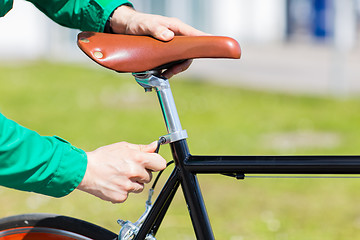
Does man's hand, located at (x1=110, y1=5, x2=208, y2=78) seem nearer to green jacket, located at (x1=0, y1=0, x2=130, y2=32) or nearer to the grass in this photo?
green jacket, located at (x1=0, y1=0, x2=130, y2=32)

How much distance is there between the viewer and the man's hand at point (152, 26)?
167cm

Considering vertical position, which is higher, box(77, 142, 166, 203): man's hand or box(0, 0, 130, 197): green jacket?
box(77, 142, 166, 203): man's hand

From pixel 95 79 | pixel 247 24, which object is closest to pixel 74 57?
pixel 95 79

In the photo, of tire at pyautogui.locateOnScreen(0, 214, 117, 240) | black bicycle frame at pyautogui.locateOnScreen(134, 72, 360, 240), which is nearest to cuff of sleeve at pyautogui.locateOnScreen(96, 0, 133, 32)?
black bicycle frame at pyautogui.locateOnScreen(134, 72, 360, 240)

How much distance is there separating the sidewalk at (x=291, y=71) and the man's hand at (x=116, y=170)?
24.9 ft

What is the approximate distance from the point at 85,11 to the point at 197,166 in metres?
0.63

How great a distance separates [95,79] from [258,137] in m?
5.10

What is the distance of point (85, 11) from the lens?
6.20 ft

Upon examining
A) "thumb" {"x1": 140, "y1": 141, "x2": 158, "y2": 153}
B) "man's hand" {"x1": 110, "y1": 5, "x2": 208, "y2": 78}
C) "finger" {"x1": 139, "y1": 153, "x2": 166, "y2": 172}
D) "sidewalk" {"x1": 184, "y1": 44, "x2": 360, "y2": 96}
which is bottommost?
"finger" {"x1": 139, "y1": 153, "x2": 166, "y2": 172}

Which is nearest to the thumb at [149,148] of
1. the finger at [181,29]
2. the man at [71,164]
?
the man at [71,164]

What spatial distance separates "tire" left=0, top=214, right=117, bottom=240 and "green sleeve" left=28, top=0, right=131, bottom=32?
0.59 metres

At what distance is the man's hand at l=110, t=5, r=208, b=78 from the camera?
167 cm

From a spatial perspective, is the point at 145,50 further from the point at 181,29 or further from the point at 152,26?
the point at 181,29

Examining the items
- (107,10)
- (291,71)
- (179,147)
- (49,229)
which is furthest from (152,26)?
(291,71)
